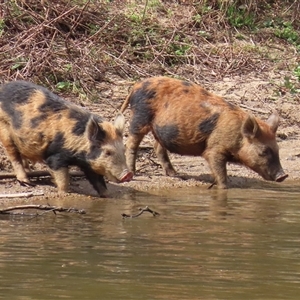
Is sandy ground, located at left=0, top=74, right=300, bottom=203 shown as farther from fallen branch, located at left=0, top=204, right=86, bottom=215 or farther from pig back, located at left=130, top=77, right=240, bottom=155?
fallen branch, located at left=0, top=204, right=86, bottom=215

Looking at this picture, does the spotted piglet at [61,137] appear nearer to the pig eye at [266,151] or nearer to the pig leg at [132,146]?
the pig leg at [132,146]

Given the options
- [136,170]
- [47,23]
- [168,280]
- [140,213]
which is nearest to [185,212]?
[140,213]

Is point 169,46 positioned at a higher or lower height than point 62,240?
lower

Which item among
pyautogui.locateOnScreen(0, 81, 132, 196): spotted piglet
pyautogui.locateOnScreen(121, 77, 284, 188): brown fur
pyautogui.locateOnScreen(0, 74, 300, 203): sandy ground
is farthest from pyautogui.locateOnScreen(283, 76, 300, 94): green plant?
pyautogui.locateOnScreen(0, 81, 132, 196): spotted piglet

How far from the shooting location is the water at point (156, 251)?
611cm

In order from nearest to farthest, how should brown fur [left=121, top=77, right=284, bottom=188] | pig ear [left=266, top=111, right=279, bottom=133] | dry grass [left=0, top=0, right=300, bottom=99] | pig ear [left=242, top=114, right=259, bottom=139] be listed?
pig ear [left=242, top=114, right=259, bottom=139] < brown fur [left=121, top=77, right=284, bottom=188] < pig ear [left=266, top=111, right=279, bottom=133] < dry grass [left=0, top=0, right=300, bottom=99]

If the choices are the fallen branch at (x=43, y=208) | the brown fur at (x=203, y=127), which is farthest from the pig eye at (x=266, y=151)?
the fallen branch at (x=43, y=208)

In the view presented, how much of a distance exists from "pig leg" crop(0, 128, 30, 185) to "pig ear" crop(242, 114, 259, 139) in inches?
91.6

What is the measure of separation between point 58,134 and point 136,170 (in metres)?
1.76

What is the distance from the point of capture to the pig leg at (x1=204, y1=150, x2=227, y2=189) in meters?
11.0

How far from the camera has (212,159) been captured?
1106 centimetres

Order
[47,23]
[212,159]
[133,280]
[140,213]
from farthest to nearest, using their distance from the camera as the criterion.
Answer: [47,23], [212,159], [140,213], [133,280]

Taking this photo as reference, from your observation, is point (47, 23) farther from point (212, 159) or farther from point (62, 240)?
point (62, 240)

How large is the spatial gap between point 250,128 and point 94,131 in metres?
1.89
